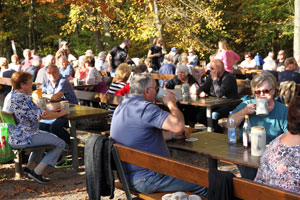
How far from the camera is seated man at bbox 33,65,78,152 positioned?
6.89 m

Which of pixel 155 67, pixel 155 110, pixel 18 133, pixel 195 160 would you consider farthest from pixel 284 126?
pixel 155 67

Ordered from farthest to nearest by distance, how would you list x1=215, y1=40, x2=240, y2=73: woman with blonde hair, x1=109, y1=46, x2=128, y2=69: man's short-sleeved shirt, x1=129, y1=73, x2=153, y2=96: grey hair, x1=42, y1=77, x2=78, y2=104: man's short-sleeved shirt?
1. x1=109, y1=46, x2=128, y2=69: man's short-sleeved shirt
2. x1=215, y1=40, x2=240, y2=73: woman with blonde hair
3. x1=42, y1=77, x2=78, y2=104: man's short-sleeved shirt
4. x1=129, y1=73, x2=153, y2=96: grey hair

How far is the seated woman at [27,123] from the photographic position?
→ 558 centimetres

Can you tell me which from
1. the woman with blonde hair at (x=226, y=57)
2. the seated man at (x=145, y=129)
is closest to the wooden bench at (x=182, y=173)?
the seated man at (x=145, y=129)

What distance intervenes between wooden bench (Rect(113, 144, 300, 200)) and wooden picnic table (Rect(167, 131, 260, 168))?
0.59m

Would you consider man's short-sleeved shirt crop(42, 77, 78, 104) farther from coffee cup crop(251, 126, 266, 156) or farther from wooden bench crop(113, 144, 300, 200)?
coffee cup crop(251, 126, 266, 156)

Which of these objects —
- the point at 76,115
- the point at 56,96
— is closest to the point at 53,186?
the point at 76,115

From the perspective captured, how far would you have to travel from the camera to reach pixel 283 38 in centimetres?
2570

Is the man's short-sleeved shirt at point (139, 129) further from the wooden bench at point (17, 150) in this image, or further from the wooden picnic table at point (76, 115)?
the wooden picnic table at point (76, 115)

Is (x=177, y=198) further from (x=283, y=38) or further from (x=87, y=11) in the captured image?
(x=283, y=38)

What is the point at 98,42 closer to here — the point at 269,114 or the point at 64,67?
the point at 64,67

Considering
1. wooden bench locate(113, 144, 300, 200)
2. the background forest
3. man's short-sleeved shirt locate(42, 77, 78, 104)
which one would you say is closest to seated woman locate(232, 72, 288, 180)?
wooden bench locate(113, 144, 300, 200)

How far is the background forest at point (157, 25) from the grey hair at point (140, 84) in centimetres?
1630

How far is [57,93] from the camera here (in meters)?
7.20
